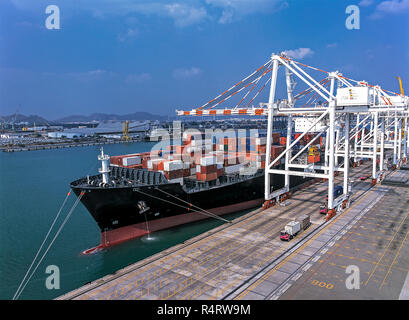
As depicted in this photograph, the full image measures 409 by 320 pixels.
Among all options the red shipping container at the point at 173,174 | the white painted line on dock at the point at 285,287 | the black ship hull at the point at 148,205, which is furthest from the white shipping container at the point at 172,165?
the white painted line on dock at the point at 285,287

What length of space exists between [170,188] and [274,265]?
11.8 meters

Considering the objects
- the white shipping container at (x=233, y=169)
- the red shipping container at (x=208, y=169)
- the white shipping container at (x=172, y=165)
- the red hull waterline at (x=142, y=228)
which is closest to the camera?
the red hull waterline at (x=142, y=228)

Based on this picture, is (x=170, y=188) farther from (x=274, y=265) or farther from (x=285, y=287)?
(x=285, y=287)

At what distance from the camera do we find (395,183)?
3812cm

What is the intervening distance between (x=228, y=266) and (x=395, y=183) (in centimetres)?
3216

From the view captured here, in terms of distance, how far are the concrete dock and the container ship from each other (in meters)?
5.32

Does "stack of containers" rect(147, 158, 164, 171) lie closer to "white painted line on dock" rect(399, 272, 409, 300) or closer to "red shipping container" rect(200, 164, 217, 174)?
"red shipping container" rect(200, 164, 217, 174)

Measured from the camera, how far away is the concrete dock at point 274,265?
14.7 m

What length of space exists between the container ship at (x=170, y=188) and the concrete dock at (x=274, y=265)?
532cm

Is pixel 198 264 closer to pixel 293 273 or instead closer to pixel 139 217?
pixel 293 273

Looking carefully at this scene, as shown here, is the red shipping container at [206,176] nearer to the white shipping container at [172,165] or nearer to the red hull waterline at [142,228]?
the white shipping container at [172,165]

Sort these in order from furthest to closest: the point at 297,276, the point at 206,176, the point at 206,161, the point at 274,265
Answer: the point at 206,161 < the point at 206,176 < the point at 274,265 < the point at 297,276

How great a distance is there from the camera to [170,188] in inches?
1006

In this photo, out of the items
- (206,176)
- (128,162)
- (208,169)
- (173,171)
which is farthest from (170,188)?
(128,162)
